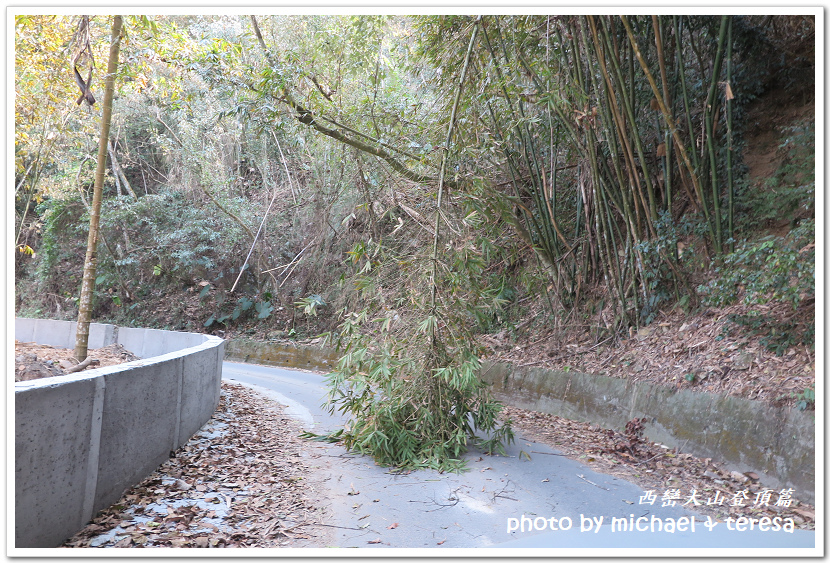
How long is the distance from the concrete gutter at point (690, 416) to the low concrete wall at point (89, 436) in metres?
3.82

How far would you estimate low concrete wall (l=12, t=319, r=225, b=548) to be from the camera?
2.40 metres

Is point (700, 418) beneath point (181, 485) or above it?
above

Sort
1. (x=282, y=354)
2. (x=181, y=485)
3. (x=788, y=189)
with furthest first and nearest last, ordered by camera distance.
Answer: (x=282, y=354) → (x=788, y=189) → (x=181, y=485)

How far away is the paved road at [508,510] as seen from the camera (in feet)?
8.71

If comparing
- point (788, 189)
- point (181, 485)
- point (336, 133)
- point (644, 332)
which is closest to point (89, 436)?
point (181, 485)

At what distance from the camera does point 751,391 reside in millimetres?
3932

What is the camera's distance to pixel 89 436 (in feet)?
9.30

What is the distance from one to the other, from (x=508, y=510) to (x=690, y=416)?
194 centimetres

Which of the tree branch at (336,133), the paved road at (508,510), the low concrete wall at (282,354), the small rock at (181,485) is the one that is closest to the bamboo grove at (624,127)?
the tree branch at (336,133)

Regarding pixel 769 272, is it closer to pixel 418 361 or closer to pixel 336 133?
pixel 418 361

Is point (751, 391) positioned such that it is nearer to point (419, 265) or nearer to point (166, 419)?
point (419, 265)

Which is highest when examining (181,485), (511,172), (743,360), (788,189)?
(511,172)

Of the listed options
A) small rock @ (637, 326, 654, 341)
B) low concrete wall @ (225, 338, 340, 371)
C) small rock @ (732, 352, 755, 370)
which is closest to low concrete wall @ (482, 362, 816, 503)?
small rock @ (732, 352, 755, 370)

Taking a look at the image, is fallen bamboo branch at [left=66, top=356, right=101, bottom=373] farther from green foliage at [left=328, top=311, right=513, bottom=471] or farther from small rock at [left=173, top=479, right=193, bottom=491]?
green foliage at [left=328, top=311, right=513, bottom=471]
